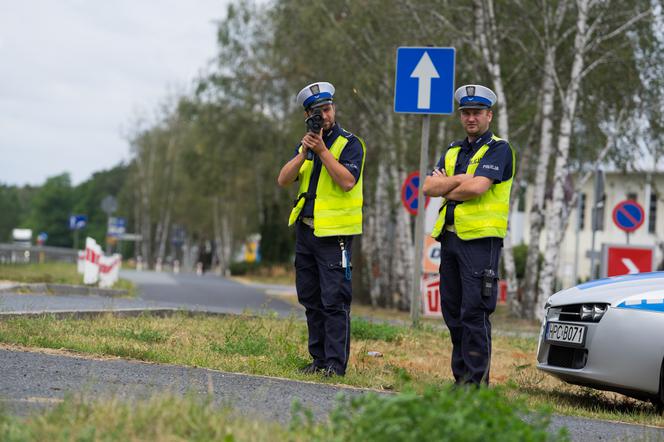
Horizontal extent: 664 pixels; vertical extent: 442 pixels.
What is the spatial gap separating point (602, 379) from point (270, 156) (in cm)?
3937

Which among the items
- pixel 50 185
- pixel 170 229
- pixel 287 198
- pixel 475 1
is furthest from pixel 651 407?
pixel 50 185

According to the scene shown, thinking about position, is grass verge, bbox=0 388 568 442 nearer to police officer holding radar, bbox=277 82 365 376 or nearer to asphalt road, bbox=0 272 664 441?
asphalt road, bbox=0 272 664 441

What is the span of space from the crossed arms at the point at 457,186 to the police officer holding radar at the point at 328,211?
54 cm

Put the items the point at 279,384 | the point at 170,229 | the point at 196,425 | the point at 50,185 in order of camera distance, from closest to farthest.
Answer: the point at 196,425 < the point at 279,384 < the point at 170,229 < the point at 50,185

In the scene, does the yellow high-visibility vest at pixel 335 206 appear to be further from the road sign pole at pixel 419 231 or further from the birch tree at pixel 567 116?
the birch tree at pixel 567 116

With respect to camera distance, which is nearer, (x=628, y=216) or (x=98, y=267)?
(x=98, y=267)

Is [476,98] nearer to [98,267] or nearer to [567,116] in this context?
[567,116]

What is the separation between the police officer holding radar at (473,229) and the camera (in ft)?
23.7

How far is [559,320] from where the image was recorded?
841 cm

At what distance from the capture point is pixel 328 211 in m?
7.66

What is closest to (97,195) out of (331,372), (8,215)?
(8,215)

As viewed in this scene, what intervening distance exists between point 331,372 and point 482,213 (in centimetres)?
144

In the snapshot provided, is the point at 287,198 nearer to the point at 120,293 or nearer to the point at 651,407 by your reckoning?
the point at 120,293

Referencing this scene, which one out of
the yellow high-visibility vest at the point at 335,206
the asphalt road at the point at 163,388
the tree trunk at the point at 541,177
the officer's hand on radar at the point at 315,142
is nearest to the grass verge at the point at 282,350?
the asphalt road at the point at 163,388
